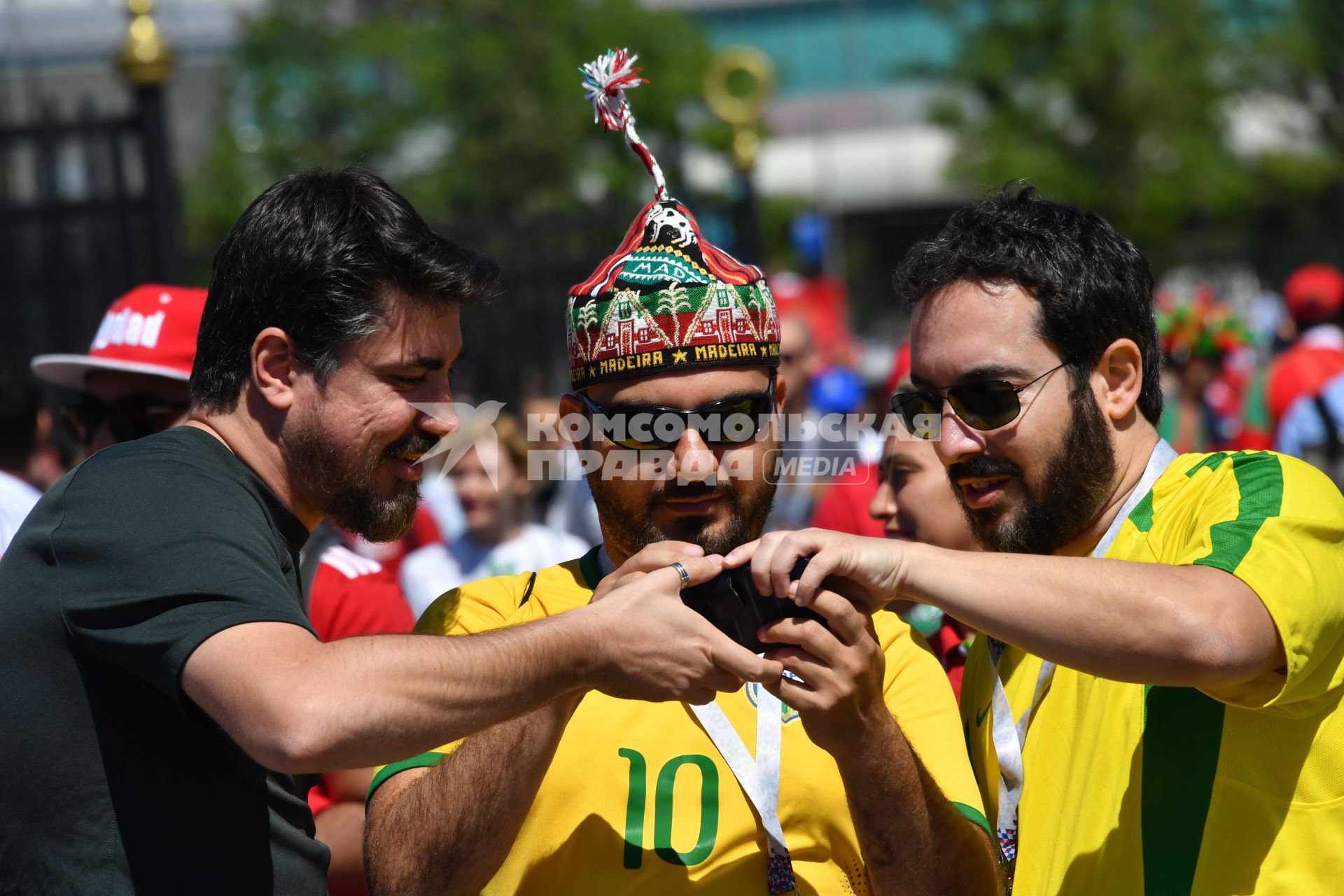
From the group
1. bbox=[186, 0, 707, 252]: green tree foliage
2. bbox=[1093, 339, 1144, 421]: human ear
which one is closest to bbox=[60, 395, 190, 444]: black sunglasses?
bbox=[1093, 339, 1144, 421]: human ear

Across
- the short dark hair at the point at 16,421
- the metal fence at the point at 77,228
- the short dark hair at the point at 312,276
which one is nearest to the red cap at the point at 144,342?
the short dark hair at the point at 16,421

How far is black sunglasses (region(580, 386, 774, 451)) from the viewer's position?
2.89 meters

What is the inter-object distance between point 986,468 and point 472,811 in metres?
1.24

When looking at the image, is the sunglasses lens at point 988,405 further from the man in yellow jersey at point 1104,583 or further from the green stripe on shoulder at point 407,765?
the green stripe on shoulder at point 407,765

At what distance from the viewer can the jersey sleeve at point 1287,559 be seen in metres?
2.18

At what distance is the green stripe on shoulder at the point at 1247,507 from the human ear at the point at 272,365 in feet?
5.62

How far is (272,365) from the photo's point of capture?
267 centimetres

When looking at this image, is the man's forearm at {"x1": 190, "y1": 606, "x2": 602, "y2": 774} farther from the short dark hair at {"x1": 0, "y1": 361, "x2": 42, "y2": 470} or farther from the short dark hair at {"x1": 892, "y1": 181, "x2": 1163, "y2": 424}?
the short dark hair at {"x1": 0, "y1": 361, "x2": 42, "y2": 470}

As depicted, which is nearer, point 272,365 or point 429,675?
point 429,675

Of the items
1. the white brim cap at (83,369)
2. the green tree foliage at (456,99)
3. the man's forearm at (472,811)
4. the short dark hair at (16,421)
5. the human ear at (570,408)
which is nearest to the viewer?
the man's forearm at (472,811)

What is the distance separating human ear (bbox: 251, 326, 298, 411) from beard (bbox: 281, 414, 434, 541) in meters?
0.07

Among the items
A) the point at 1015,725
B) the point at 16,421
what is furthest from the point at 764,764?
the point at 16,421

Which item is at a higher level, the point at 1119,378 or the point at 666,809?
the point at 1119,378

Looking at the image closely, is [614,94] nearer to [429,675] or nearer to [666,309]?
[666,309]
